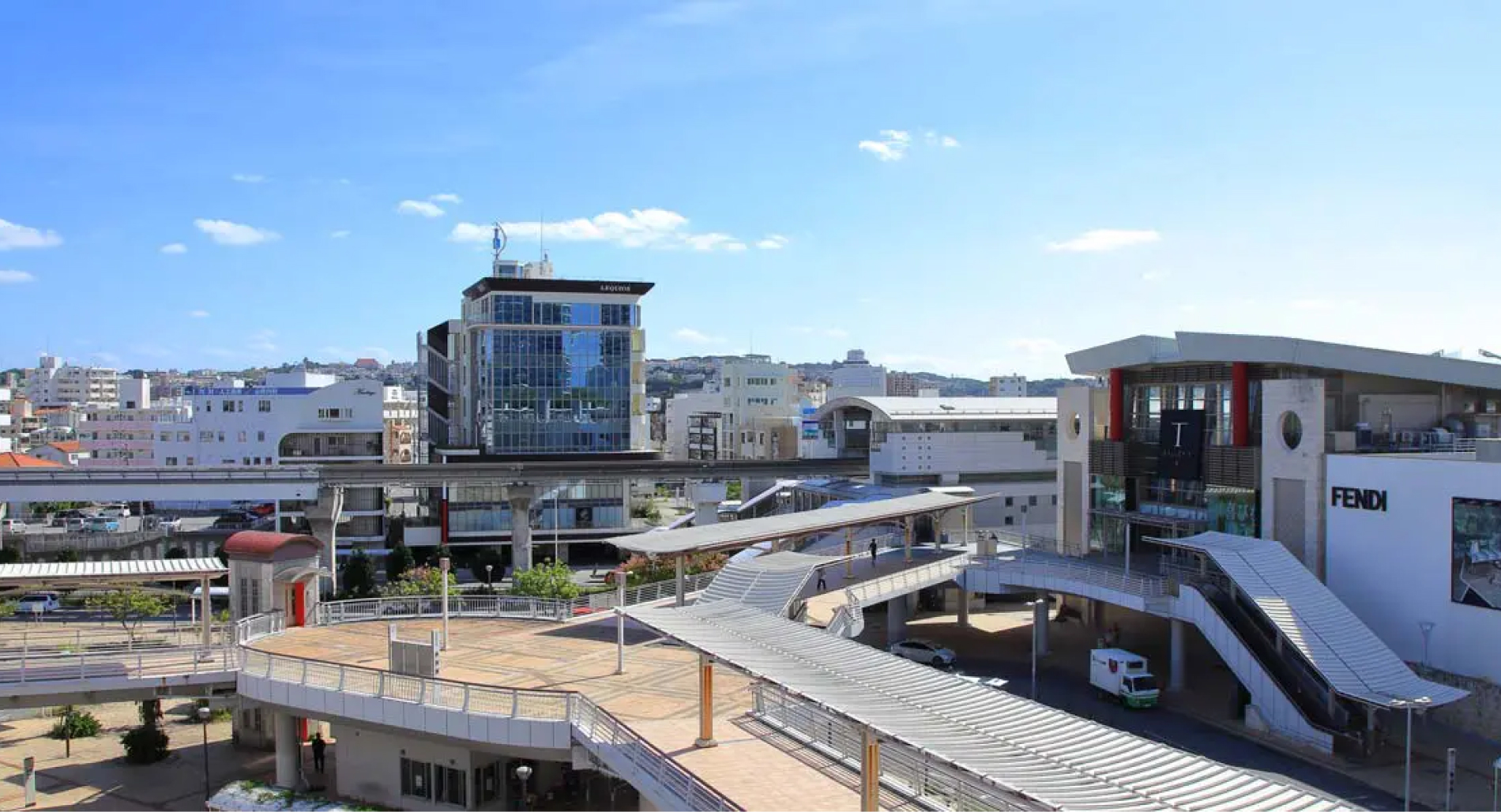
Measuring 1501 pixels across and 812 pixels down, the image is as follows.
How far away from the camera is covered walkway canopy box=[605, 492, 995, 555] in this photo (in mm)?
32188

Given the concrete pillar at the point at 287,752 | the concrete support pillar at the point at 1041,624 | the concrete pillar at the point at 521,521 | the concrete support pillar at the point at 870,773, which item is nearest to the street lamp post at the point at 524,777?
the concrete pillar at the point at 287,752

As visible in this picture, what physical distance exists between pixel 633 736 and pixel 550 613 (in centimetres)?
1455

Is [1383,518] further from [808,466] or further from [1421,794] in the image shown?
[808,466]

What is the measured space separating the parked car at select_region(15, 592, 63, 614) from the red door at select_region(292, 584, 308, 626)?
24.5m

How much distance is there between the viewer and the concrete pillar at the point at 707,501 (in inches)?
2672

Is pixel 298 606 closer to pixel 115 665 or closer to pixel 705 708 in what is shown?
pixel 115 665

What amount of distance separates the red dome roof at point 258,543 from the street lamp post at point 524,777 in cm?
1082

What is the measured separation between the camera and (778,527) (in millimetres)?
36281

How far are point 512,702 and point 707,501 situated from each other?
45476mm

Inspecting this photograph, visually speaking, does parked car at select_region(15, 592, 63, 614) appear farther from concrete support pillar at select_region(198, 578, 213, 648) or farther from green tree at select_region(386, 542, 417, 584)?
concrete support pillar at select_region(198, 578, 213, 648)

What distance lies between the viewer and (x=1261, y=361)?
122 feet

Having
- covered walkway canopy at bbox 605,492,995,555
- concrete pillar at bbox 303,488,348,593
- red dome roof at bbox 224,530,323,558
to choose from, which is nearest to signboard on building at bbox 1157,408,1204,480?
covered walkway canopy at bbox 605,492,995,555

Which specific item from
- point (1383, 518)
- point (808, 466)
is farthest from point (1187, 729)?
point (808, 466)

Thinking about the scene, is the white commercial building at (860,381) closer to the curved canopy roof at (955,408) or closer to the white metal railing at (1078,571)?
the curved canopy roof at (955,408)
